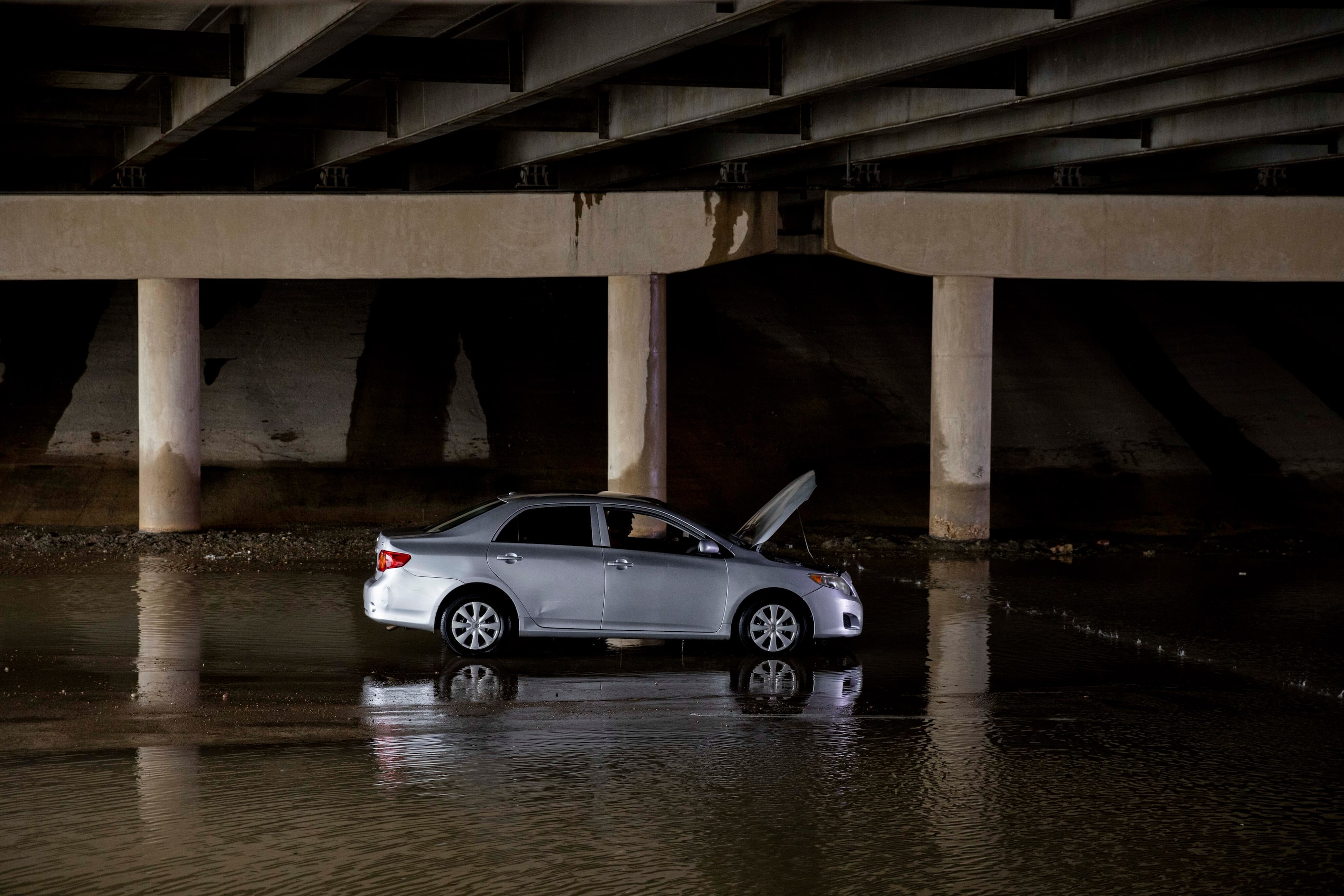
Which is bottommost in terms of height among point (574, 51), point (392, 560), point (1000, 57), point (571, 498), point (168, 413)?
point (392, 560)

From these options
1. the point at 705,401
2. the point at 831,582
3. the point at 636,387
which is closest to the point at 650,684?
the point at 831,582

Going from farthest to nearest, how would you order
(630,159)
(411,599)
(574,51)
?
(630,159)
(574,51)
(411,599)

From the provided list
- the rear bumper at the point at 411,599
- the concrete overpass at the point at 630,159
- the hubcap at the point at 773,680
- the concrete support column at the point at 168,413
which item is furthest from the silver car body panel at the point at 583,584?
the concrete support column at the point at 168,413

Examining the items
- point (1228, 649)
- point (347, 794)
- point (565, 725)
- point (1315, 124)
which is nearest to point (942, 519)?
point (1315, 124)

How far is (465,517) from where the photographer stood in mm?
12250

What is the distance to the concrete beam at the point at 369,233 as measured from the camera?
20.8m

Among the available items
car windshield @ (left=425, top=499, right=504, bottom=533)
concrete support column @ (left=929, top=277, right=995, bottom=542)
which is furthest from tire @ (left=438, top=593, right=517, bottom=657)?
concrete support column @ (left=929, top=277, right=995, bottom=542)

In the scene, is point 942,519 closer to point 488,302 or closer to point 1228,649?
point 1228,649

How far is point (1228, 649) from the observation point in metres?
12.3

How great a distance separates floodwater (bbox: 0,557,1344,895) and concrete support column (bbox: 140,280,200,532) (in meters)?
6.88

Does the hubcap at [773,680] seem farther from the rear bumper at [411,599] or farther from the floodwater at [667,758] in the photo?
the rear bumper at [411,599]

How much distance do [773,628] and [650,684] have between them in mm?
1663

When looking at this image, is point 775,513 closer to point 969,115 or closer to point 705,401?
point 969,115

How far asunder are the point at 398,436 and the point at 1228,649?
57.1 ft
